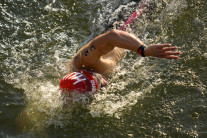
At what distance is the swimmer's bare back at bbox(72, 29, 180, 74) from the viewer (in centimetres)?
331

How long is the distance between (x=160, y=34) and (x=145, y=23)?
345 mm

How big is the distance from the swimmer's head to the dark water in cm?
30

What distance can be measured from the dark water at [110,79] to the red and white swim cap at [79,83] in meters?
0.32

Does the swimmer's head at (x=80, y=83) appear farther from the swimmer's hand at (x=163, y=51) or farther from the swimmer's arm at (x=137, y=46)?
the swimmer's hand at (x=163, y=51)

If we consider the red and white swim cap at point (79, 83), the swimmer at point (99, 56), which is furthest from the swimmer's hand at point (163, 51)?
the red and white swim cap at point (79, 83)

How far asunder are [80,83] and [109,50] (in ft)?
1.93

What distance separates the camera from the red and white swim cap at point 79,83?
390 centimetres

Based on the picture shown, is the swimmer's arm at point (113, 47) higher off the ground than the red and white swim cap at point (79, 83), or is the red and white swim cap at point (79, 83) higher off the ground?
the swimmer's arm at point (113, 47)

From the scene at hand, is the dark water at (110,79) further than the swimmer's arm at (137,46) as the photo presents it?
Yes

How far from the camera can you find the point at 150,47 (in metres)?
3.36

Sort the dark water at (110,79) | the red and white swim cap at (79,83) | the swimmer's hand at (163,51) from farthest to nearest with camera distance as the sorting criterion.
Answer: the dark water at (110,79), the red and white swim cap at (79,83), the swimmer's hand at (163,51)

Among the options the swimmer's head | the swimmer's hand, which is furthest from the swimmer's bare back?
the swimmer's head

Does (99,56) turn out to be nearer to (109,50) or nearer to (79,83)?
(109,50)

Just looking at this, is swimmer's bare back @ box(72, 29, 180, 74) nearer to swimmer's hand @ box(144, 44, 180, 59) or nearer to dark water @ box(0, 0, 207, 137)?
swimmer's hand @ box(144, 44, 180, 59)
